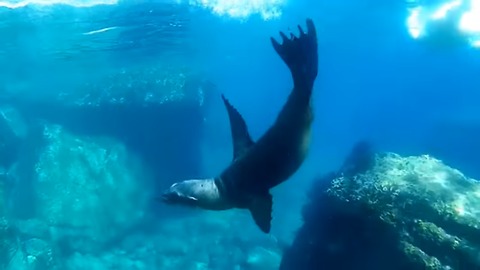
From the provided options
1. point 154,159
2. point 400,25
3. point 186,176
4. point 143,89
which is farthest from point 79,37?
point 400,25

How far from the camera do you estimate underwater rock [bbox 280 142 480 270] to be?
25.5ft

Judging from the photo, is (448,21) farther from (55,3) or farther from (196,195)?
(196,195)

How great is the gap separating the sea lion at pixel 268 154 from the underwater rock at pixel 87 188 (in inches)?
576

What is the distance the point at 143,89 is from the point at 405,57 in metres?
22.5

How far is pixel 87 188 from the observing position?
20.0 m

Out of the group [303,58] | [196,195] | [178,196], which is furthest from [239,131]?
[303,58]

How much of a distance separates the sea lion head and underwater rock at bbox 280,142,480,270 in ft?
15.4

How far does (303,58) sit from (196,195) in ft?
5.29

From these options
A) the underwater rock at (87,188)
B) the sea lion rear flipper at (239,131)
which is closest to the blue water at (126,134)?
the underwater rock at (87,188)

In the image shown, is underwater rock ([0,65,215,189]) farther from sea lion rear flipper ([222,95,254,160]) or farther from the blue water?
sea lion rear flipper ([222,95,254,160])

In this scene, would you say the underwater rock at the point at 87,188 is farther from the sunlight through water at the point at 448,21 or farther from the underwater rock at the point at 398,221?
the sunlight through water at the point at 448,21

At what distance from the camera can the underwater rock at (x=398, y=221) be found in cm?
777

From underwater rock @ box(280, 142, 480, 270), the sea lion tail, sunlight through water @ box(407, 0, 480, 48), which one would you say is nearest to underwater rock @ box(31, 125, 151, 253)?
underwater rock @ box(280, 142, 480, 270)

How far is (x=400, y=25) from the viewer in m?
24.2
